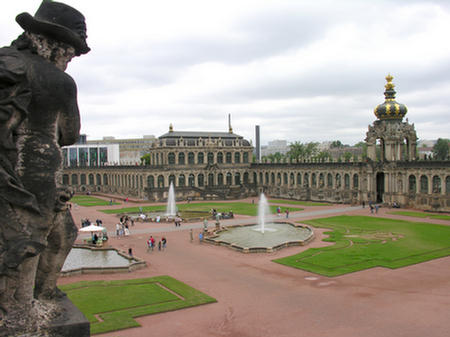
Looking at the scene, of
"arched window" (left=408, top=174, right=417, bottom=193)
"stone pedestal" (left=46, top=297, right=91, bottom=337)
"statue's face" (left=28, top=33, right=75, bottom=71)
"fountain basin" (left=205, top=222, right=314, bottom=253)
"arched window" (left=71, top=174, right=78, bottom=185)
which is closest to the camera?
"stone pedestal" (left=46, top=297, right=91, bottom=337)

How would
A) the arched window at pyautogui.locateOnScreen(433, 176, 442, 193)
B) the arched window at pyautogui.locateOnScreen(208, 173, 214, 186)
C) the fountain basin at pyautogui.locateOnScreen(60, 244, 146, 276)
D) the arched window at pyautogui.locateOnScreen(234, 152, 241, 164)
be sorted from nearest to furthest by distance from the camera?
1. the fountain basin at pyautogui.locateOnScreen(60, 244, 146, 276)
2. the arched window at pyautogui.locateOnScreen(433, 176, 442, 193)
3. the arched window at pyautogui.locateOnScreen(208, 173, 214, 186)
4. the arched window at pyautogui.locateOnScreen(234, 152, 241, 164)

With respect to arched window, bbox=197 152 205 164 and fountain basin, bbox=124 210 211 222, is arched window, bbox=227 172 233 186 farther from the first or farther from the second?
fountain basin, bbox=124 210 211 222

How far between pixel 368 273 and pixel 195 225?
29988 millimetres

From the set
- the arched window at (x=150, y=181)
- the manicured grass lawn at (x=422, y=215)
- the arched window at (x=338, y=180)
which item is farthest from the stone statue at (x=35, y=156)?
the arched window at (x=150, y=181)

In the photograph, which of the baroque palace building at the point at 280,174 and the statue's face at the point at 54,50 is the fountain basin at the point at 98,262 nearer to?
the statue's face at the point at 54,50

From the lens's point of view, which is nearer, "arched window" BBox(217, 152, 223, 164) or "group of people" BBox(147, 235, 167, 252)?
"group of people" BBox(147, 235, 167, 252)

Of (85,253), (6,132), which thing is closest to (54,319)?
(6,132)

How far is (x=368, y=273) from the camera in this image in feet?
104

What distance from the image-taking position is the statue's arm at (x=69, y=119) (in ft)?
26.0

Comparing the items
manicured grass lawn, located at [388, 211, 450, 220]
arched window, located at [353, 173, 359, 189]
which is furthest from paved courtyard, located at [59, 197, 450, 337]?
arched window, located at [353, 173, 359, 189]

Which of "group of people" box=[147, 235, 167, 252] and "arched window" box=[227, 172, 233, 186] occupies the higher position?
"arched window" box=[227, 172, 233, 186]

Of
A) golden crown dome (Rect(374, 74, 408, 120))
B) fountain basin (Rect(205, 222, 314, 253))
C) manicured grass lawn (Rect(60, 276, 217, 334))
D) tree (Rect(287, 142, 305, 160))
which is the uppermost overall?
golden crown dome (Rect(374, 74, 408, 120))

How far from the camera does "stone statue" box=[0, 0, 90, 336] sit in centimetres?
705

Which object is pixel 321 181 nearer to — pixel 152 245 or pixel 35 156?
pixel 152 245
